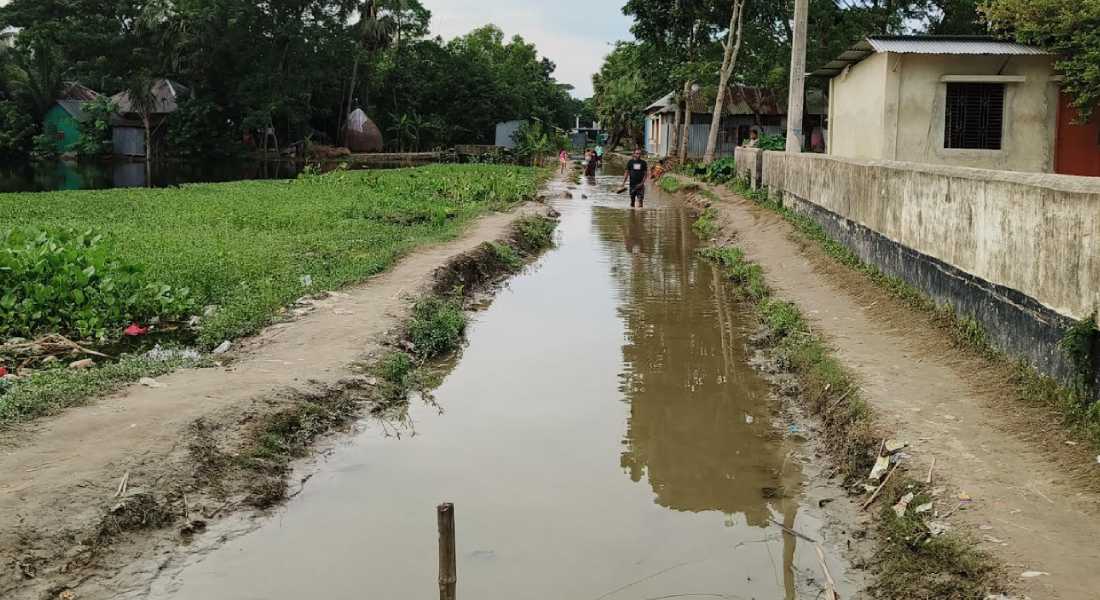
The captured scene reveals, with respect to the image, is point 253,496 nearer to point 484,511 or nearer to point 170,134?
point 484,511

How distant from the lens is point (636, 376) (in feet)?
28.6

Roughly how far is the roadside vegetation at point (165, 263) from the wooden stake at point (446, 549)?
4121 mm

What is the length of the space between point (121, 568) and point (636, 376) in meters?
4.97

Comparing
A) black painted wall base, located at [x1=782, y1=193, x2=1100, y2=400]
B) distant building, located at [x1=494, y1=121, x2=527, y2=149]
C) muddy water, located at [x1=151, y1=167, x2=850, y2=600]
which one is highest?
distant building, located at [x1=494, y1=121, x2=527, y2=149]

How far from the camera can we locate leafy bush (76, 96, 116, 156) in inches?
Answer: 1999

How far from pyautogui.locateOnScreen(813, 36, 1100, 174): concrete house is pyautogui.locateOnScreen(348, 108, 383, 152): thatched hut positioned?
1602 inches

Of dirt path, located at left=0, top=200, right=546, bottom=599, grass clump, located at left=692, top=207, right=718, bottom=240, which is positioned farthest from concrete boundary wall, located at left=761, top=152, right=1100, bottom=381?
grass clump, located at left=692, top=207, right=718, bottom=240

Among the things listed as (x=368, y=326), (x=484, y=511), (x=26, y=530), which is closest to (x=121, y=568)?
(x=26, y=530)

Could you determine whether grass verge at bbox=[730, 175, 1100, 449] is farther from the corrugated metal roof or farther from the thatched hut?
the thatched hut

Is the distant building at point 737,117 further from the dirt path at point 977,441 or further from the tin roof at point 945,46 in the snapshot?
the dirt path at point 977,441

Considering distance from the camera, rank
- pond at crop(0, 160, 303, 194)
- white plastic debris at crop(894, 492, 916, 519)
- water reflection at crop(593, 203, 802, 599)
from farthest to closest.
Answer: pond at crop(0, 160, 303, 194) → water reflection at crop(593, 203, 802, 599) → white plastic debris at crop(894, 492, 916, 519)

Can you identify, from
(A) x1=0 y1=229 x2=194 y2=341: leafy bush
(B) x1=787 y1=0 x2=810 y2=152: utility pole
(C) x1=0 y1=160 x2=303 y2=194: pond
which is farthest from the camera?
(C) x1=0 y1=160 x2=303 y2=194: pond

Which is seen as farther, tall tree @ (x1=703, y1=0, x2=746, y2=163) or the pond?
the pond

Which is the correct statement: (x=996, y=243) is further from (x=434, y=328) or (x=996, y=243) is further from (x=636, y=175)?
(x=636, y=175)
